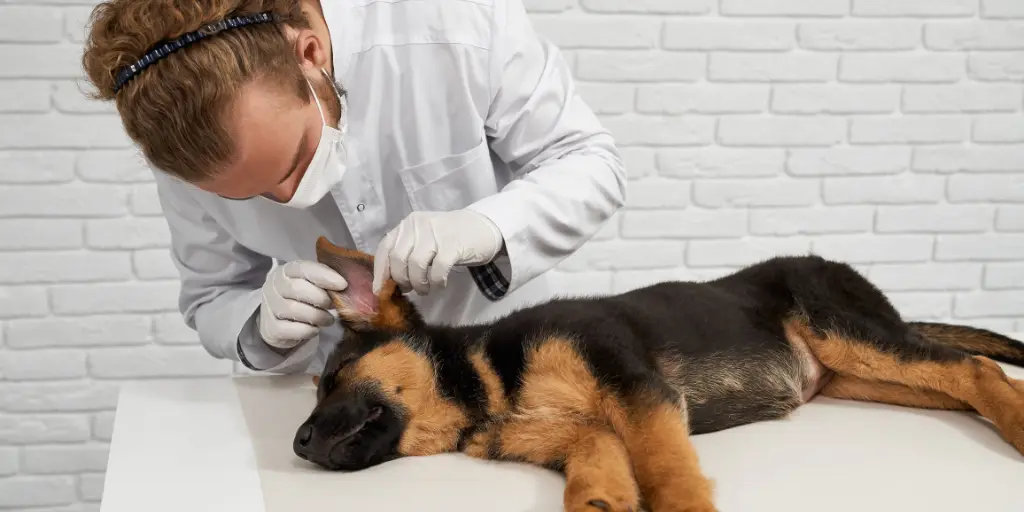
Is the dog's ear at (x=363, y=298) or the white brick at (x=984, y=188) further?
the white brick at (x=984, y=188)

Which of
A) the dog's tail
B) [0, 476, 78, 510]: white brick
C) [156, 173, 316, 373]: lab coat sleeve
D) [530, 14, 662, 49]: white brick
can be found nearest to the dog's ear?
[156, 173, 316, 373]: lab coat sleeve

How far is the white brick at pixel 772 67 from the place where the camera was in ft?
10.9

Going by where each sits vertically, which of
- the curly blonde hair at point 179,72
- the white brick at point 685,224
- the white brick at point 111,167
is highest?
the curly blonde hair at point 179,72

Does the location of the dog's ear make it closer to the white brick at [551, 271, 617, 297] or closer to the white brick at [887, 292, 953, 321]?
the white brick at [551, 271, 617, 297]

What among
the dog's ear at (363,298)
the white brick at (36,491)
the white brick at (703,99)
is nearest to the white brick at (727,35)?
the white brick at (703,99)

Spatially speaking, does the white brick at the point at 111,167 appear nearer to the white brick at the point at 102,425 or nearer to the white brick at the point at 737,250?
the white brick at the point at 102,425

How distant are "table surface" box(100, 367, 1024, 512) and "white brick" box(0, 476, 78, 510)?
5.44 ft

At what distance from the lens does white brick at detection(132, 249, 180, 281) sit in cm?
300

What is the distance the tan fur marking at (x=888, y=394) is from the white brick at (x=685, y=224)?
1.63 metres

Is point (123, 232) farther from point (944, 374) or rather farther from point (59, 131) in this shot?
point (944, 374)

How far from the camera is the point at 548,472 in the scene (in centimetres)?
144

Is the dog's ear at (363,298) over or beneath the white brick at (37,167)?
over

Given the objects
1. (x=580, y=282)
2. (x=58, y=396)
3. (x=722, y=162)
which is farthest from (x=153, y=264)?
(x=722, y=162)

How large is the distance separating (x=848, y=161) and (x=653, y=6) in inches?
38.8
